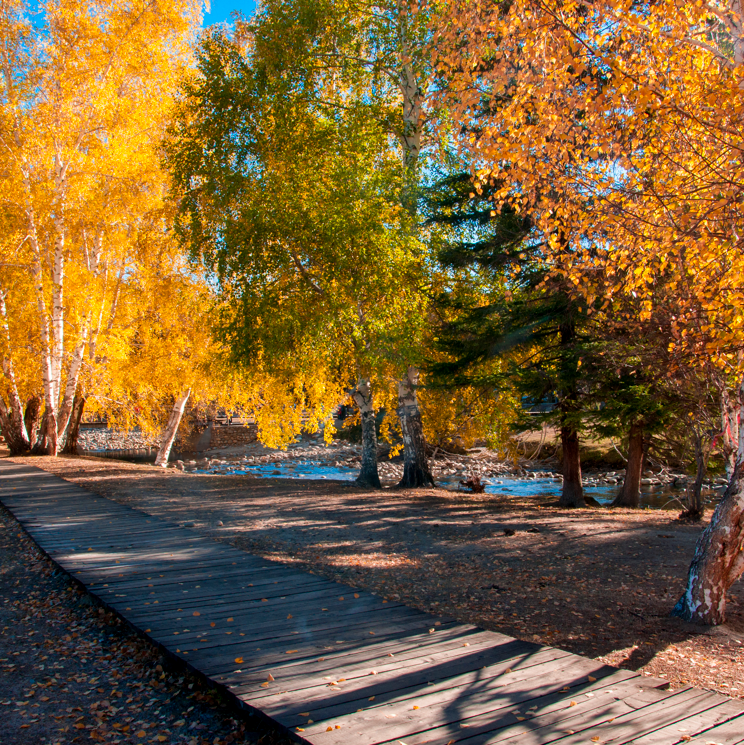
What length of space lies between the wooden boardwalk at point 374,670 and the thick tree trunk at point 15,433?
47.6 ft

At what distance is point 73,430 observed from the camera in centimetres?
2055

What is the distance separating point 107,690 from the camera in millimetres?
3965

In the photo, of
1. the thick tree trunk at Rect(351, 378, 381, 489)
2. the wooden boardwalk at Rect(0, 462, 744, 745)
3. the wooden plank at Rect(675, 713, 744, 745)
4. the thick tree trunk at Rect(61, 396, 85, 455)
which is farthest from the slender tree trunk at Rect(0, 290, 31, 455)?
the wooden plank at Rect(675, 713, 744, 745)

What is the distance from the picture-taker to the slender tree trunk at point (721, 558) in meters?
5.20

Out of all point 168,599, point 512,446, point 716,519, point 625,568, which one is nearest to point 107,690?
point 168,599

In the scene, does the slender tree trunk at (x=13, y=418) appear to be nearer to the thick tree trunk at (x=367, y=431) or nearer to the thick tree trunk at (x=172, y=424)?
the thick tree trunk at (x=172, y=424)

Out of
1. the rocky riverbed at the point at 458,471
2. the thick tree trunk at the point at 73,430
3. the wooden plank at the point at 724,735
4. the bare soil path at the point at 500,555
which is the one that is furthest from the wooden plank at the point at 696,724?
the thick tree trunk at the point at 73,430

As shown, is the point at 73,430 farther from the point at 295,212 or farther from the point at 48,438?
the point at 295,212

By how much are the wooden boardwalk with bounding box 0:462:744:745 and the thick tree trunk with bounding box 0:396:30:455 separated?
47.6 ft

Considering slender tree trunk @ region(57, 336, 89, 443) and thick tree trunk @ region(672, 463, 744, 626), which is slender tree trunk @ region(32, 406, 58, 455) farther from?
thick tree trunk @ region(672, 463, 744, 626)

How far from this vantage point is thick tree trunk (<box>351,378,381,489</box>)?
47.9ft

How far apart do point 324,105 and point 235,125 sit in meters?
2.04

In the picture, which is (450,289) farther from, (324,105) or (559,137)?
(559,137)

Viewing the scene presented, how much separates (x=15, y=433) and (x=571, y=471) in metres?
16.0
